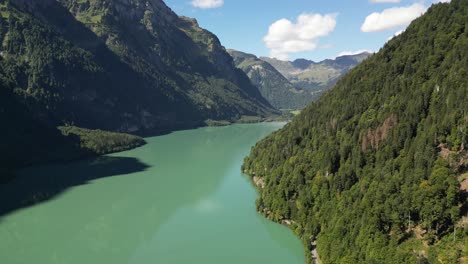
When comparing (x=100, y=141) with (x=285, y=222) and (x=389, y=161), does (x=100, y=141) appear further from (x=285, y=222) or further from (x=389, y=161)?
(x=389, y=161)

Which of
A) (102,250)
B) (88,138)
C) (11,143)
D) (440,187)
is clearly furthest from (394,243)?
(88,138)

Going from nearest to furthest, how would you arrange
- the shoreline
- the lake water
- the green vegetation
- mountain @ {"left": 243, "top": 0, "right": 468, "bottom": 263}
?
mountain @ {"left": 243, "top": 0, "right": 468, "bottom": 263}
the shoreline
the lake water
the green vegetation

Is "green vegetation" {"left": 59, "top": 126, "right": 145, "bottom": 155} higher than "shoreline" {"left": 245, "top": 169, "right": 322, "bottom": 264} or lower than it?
higher

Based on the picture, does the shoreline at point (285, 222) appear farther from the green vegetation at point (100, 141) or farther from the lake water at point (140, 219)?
the green vegetation at point (100, 141)

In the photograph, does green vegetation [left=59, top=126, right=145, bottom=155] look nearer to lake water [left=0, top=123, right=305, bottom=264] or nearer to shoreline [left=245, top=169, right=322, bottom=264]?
lake water [left=0, top=123, right=305, bottom=264]

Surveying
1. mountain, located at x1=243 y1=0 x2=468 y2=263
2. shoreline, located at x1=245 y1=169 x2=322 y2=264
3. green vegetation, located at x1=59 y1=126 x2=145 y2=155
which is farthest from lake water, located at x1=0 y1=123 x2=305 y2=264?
green vegetation, located at x1=59 y1=126 x2=145 y2=155

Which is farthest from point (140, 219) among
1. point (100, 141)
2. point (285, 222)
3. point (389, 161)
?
point (100, 141)

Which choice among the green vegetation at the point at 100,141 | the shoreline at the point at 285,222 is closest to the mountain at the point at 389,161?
the shoreline at the point at 285,222

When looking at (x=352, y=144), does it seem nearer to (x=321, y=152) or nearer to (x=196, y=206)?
(x=321, y=152)

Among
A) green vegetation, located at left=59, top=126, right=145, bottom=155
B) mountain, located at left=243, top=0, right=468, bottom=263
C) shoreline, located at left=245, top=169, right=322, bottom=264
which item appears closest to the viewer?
mountain, located at left=243, top=0, right=468, bottom=263
